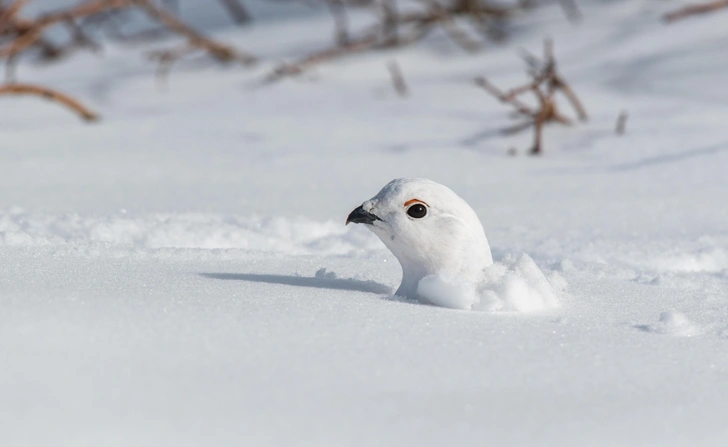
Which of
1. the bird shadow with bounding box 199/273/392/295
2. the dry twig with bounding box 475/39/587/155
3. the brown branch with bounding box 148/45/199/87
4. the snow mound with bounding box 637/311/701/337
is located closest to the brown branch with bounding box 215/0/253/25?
the brown branch with bounding box 148/45/199/87

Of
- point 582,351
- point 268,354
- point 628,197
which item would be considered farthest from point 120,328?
point 628,197

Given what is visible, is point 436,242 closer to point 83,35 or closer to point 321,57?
point 321,57

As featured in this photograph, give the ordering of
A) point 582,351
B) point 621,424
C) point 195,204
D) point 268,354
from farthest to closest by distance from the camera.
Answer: point 195,204, point 582,351, point 268,354, point 621,424

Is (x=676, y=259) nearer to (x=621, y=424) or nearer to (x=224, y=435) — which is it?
(x=621, y=424)

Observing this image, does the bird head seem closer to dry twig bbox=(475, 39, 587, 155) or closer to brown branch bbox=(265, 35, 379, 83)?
dry twig bbox=(475, 39, 587, 155)

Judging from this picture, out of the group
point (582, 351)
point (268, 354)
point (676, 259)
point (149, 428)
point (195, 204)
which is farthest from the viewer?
point (195, 204)

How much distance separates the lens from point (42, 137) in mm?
5043

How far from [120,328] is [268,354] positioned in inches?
11.5

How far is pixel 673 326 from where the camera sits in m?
2.31

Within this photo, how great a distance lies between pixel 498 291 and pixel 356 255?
79 centimetres

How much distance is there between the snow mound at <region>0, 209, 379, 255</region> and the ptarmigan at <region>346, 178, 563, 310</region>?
0.68 m

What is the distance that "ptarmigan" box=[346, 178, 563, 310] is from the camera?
2.46m

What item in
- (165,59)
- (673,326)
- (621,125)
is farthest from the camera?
(165,59)

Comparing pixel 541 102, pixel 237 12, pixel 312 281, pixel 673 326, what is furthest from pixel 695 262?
pixel 237 12
